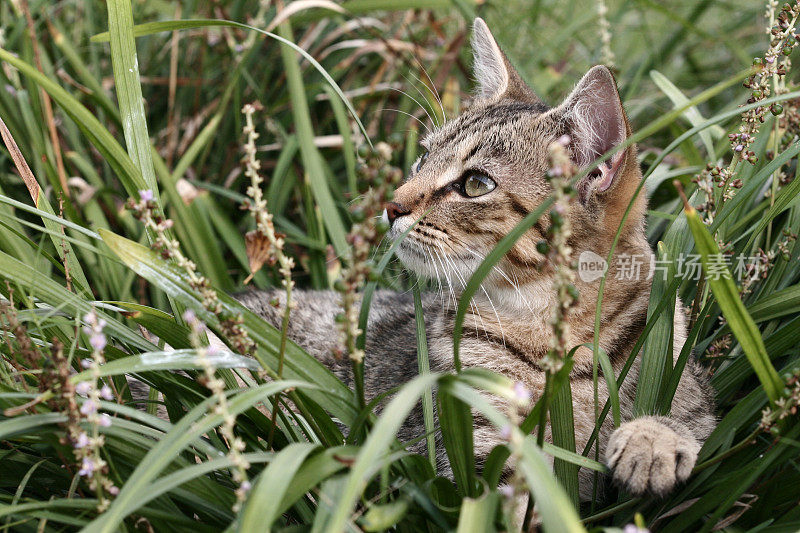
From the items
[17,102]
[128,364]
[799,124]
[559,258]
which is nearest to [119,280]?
[17,102]

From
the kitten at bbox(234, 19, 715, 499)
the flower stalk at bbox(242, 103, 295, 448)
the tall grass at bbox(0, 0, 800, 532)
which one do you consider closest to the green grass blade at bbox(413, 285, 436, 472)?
the tall grass at bbox(0, 0, 800, 532)

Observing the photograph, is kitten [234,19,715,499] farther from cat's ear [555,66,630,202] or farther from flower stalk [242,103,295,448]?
flower stalk [242,103,295,448]

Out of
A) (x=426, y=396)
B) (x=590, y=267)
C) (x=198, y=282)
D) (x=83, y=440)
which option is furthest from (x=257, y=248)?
(x=590, y=267)

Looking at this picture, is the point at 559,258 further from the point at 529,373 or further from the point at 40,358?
the point at 40,358

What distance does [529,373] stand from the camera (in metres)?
1.95

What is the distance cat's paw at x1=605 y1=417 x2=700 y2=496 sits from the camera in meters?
1.45

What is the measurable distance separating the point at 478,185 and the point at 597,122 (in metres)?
0.37

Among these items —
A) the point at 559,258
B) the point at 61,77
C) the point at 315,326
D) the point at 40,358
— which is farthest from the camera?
the point at 61,77

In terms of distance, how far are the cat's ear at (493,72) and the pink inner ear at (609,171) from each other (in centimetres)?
73

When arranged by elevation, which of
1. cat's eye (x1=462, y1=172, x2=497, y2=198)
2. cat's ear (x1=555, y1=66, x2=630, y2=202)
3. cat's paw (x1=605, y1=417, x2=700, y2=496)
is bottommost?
cat's paw (x1=605, y1=417, x2=700, y2=496)

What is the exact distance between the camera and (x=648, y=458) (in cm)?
146

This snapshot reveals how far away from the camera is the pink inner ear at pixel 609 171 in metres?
1.92

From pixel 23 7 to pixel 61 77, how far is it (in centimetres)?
32

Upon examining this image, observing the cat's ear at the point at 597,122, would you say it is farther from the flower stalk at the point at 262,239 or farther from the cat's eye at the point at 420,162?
the flower stalk at the point at 262,239
